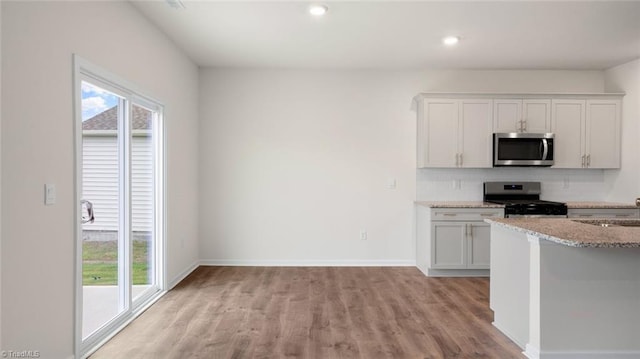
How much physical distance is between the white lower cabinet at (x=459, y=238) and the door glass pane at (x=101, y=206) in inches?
134

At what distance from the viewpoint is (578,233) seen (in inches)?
89.0

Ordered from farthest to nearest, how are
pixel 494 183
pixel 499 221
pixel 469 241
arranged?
pixel 494 183
pixel 469 241
pixel 499 221

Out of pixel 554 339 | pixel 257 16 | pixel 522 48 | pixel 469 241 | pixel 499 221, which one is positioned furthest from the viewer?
pixel 469 241

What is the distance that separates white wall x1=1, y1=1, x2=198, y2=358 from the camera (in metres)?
1.82

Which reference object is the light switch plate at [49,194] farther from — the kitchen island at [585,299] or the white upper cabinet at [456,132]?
the white upper cabinet at [456,132]

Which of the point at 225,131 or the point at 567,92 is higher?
the point at 567,92

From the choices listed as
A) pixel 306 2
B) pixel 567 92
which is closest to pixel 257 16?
pixel 306 2

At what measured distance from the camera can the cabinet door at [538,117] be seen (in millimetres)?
4688

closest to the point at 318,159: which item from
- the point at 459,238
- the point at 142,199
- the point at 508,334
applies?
the point at 459,238

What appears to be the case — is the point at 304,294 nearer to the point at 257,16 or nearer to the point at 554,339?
the point at 554,339

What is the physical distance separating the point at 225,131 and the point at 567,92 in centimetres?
475

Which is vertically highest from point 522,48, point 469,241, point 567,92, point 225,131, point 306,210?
point 522,48

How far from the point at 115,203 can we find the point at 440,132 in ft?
12.4

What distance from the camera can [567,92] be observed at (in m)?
4.93
